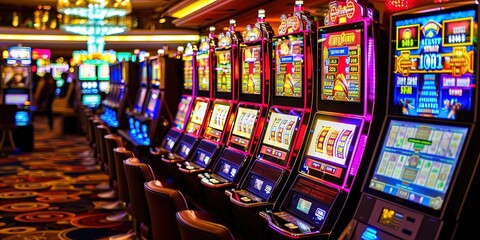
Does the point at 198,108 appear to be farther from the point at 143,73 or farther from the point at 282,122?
the point at 143,73

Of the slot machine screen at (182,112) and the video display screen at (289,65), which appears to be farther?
the slot machine screen at (182,112)

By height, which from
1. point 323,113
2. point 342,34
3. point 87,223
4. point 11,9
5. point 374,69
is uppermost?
point 11,9

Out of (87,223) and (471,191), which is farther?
(87,223)

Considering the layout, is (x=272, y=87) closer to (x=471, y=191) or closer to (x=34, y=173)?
(x=471, y=191)

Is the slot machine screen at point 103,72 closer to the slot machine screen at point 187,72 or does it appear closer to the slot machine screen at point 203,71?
the slot machine screen at point 187,72

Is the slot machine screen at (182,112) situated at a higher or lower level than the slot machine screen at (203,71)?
lower

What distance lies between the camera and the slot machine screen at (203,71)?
5629 mm

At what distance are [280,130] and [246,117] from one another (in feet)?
2.44

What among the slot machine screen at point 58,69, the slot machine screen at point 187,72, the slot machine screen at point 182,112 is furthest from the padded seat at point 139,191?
the slot machine screen at point 58,69

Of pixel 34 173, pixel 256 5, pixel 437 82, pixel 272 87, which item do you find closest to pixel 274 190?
pixel 272 87

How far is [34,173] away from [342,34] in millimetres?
6649

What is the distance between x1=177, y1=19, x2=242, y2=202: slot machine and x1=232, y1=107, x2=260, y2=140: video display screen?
19cm

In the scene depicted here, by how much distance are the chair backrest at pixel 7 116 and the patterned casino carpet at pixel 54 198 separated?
0.54 meters

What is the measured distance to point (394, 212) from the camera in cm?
236
